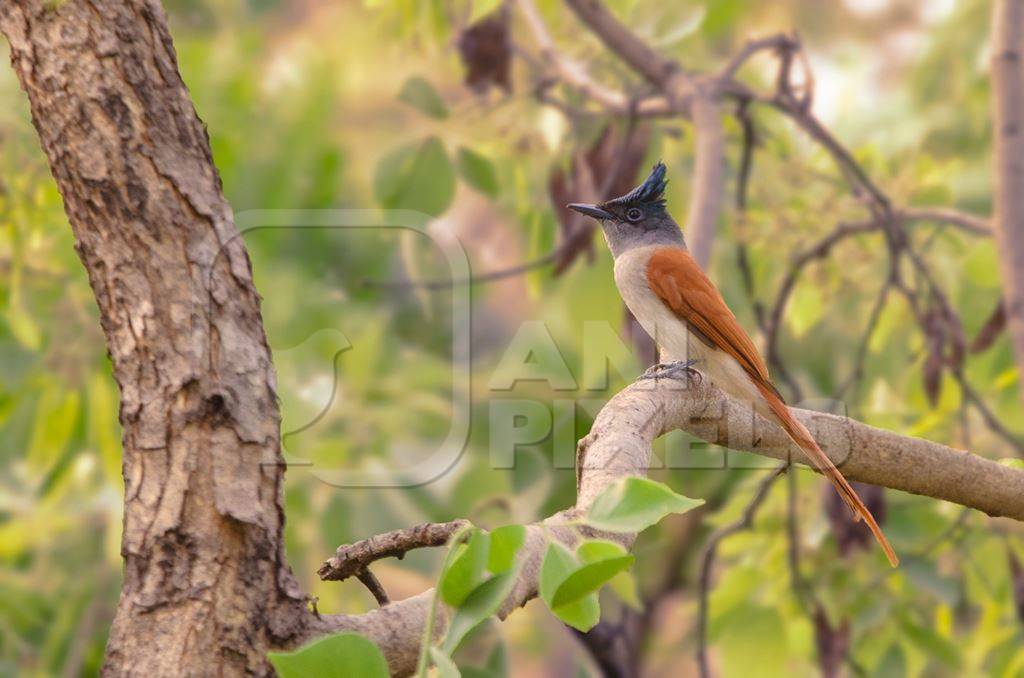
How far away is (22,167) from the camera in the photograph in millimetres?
3365

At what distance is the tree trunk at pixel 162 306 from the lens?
1369mm

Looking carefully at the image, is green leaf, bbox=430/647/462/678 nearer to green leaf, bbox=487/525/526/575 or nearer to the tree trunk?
green leaf, bbox=487/525/526/575

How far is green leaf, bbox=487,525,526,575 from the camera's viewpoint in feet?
3.73

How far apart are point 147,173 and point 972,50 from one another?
16.9 ft

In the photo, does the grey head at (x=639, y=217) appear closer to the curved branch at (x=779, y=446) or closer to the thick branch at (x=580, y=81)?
the thick branch at (x=580, y=81)

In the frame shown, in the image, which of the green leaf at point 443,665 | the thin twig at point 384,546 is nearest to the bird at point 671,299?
the thin twig at point 384,546

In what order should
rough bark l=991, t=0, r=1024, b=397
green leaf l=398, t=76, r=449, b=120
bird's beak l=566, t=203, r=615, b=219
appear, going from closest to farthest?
bird's beak l=566, t=203, r=615, b=219 < rough bark l=991, t=0, r=1024, b=397 < green leaf l=398, t=76, r=449, b=120

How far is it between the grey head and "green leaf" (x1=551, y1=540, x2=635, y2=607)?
2062 millimetres

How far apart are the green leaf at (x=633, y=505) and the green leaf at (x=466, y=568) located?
112mm

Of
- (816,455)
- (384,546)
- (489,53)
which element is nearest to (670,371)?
(816,455)

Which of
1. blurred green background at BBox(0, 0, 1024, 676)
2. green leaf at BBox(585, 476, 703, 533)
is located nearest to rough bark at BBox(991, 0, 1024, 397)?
blurred green background at BBox(0, 0, 1024, 676)

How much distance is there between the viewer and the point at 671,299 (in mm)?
2992

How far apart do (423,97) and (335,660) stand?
2712 millimetres

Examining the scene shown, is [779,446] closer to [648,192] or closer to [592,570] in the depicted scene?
[648,192]
